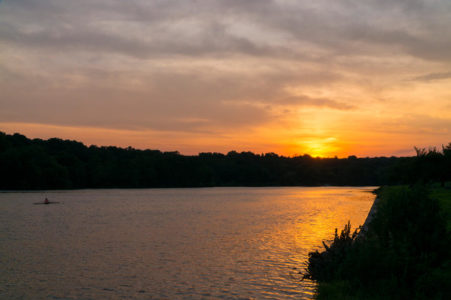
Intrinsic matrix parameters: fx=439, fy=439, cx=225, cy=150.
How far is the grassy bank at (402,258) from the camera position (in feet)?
44.3

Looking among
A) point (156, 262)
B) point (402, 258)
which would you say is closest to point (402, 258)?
point (402, 258)

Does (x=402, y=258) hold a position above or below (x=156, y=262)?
above

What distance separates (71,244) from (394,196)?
23.5 metres

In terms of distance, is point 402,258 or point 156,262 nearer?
point 402,258

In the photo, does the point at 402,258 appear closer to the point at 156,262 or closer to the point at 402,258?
the point at 402,258

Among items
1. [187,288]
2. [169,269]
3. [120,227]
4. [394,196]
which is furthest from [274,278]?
[120,227]

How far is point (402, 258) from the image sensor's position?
46.2 ft

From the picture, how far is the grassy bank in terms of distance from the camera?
1351 centimetres

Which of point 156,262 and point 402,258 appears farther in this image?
point 156,262

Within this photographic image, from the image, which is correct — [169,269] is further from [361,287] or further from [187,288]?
[361,287]

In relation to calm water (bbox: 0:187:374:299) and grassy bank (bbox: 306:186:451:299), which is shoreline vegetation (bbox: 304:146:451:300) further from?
calm water (bbox: 0:187:374:299)

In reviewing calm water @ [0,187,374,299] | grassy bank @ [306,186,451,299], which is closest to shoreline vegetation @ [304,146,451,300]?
grassy bank @ [306,186,451,299]

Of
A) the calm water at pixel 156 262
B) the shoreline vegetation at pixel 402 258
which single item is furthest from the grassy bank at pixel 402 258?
the calm water at pixel 156 262

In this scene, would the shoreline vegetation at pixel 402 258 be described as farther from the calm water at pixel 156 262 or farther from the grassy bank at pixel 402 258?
the calm water at pixel 156 262
